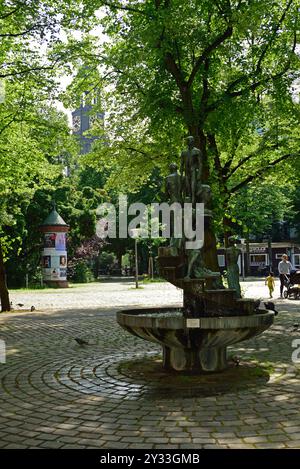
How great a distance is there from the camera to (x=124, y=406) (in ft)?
19.2

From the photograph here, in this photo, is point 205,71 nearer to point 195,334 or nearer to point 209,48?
point 209,48

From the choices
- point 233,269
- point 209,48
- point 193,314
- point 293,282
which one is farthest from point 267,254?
point 193,314

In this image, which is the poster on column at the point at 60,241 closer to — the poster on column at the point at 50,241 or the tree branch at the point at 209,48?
the poster on column at the point at 50,241

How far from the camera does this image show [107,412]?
18.5ft

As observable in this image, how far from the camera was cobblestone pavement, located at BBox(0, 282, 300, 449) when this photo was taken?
4.69m

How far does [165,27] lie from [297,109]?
17.9ft

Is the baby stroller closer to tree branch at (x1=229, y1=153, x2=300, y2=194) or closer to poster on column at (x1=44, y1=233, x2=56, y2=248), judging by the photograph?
tree branch at (x1=229, y1=153, x2=300, y2=194)

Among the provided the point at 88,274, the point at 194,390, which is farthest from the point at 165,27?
the point at 88,274

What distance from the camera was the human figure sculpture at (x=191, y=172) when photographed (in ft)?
26.7

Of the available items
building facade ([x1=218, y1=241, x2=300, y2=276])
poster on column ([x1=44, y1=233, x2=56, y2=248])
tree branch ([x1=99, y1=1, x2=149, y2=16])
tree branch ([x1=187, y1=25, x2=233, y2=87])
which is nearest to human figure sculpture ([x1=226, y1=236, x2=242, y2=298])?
tree branch ([x1=187, y1=25, x2=233, y2=87])

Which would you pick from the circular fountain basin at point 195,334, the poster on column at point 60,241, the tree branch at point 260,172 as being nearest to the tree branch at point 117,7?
the tree branch at point 260,172

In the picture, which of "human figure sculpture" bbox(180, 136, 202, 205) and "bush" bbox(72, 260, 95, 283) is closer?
"human figure sculpture" bbox(180, 136, 202, 205)

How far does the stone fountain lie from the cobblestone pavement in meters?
0.72
